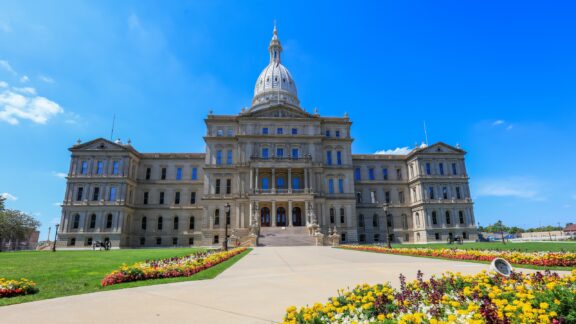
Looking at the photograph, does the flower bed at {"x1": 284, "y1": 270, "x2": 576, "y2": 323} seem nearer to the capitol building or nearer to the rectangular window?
the capitol building

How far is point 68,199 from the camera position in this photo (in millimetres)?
50688

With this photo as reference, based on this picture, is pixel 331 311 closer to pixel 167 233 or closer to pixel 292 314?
pixel 292 314

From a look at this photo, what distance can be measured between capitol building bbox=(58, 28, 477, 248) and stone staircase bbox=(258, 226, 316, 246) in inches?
10.4

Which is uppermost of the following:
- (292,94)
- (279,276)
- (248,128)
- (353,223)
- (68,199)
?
(292,94)

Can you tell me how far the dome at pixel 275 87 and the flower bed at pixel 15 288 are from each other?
200 feet

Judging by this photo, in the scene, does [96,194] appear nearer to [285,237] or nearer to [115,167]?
[115,167]

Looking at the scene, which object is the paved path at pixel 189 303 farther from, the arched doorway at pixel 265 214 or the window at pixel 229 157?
the window at pixel 229 157

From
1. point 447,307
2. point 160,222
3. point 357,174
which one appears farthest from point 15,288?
point 357,174

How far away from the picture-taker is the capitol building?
49062mm

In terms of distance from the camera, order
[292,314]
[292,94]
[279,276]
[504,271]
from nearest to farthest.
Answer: [292,314] < [504,271] < [279,276] < [292,94]

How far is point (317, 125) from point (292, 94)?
74.9 ft

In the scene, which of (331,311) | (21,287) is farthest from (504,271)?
(21,287)

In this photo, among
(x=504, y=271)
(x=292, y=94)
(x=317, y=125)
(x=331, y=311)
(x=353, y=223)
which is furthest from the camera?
(x=292, y=94)

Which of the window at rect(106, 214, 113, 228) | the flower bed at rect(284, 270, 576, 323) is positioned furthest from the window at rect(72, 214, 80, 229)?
the flower bed at rect(284, 270, 576, 323)
